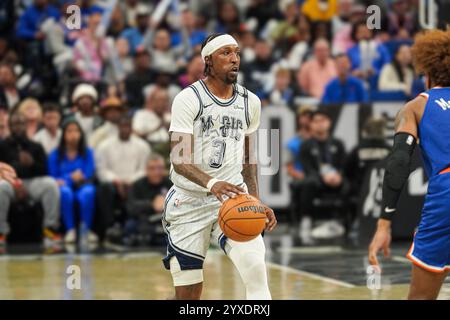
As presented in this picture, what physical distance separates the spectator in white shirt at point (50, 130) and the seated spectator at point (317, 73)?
4652mm

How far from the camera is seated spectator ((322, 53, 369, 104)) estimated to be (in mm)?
17125

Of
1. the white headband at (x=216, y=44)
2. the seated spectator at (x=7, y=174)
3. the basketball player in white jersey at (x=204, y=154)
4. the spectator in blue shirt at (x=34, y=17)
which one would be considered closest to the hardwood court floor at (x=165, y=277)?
the seated spectator at (x=7, y=174)

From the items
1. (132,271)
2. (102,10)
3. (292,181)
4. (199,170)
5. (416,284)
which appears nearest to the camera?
(416,284)

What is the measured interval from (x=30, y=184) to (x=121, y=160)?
144 cm

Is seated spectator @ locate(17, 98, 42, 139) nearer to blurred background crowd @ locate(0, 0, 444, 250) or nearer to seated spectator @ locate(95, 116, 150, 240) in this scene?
blurred background crowd @ locate(0, 0, 444, 250)

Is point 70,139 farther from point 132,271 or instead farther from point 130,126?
point 132,271

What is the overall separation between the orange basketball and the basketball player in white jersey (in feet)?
0.42

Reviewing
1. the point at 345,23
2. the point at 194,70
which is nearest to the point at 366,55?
the point at 345,23

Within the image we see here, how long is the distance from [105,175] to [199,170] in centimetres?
805

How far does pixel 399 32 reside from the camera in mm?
20469

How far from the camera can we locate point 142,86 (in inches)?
722

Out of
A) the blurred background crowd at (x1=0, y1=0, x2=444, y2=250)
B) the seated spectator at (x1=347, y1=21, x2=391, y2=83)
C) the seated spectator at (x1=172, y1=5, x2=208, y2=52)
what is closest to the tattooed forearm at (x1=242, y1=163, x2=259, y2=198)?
the blurred background crowd at (x1=0, y1=0, x2=444, y2=250)

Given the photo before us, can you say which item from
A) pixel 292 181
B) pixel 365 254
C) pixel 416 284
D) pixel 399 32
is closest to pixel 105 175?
pixel 292 181

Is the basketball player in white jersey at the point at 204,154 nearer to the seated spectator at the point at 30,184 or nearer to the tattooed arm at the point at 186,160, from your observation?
the tattooed arm at the point at 186,160
